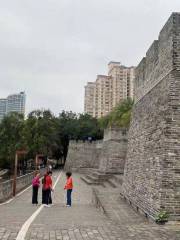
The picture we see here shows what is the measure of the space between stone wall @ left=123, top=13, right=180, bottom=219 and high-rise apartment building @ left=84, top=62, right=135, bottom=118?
83038mm

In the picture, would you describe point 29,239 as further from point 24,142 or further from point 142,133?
point 24,142

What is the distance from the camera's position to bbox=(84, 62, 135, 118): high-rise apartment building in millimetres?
98125

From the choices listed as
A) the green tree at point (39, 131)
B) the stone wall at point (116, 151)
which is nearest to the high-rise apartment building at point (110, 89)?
the green tree at point (39, 131)

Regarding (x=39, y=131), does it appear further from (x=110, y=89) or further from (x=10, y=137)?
(x=110, y=89)

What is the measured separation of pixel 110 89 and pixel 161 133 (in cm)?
9159

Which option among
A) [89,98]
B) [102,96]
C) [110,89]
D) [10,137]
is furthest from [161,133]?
[89,98]

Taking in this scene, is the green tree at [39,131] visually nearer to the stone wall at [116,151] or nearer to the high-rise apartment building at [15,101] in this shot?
the stone wall at [116,151]

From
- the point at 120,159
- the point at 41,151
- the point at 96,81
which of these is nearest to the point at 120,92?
the point at 96,81

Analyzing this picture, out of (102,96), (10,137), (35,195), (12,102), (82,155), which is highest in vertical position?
(12,102)

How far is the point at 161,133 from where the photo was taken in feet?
31.8

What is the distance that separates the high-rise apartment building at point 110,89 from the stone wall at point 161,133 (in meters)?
83.0

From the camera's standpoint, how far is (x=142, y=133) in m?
12.6

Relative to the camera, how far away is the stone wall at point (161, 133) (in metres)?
9.07

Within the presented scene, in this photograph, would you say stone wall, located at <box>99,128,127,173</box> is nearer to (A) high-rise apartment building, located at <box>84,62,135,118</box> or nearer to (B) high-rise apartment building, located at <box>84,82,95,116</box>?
(A) high-rise apartment building, located at <box>84,62,135,118</box>
